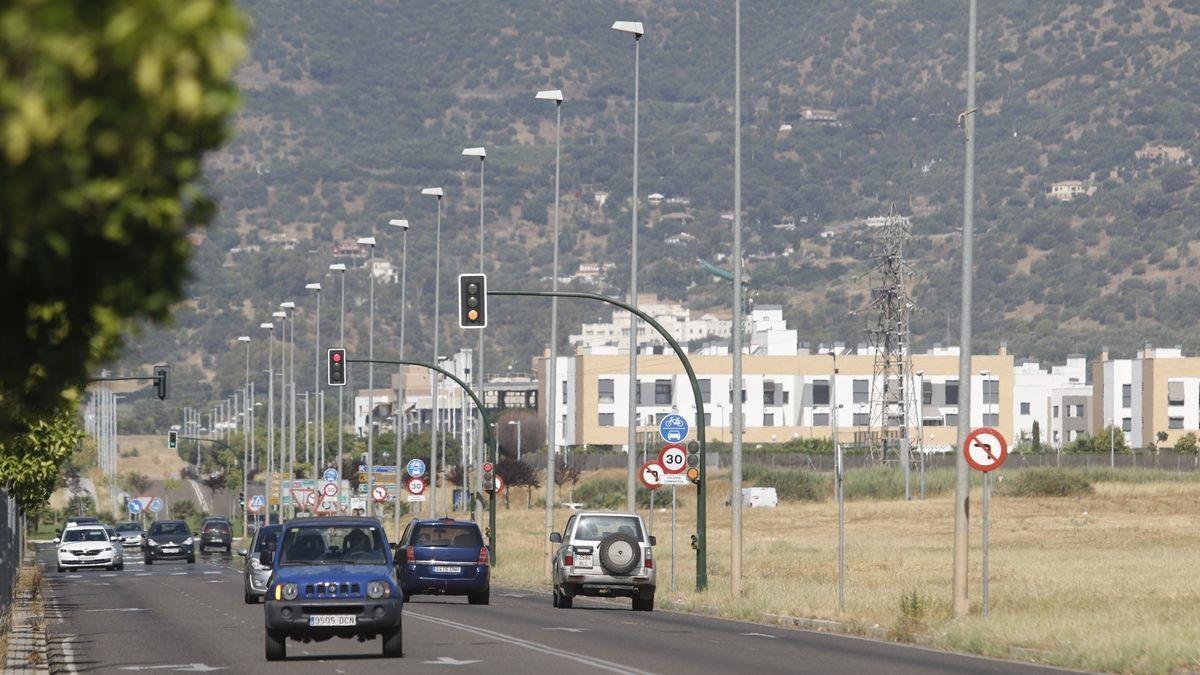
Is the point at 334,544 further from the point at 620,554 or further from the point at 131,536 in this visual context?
the point at 131,536

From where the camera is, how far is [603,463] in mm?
145250

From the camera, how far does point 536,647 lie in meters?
26.8

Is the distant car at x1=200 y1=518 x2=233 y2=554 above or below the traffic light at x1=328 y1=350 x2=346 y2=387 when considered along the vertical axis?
below

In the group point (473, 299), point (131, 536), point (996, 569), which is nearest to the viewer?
point (473, 299)

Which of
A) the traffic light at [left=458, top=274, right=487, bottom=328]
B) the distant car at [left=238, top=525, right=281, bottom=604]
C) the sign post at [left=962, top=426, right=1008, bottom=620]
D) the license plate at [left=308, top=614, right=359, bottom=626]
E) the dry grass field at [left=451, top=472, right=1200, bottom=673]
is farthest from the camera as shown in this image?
the traffic light at [left=458, top=274, right=487, bottom=328]

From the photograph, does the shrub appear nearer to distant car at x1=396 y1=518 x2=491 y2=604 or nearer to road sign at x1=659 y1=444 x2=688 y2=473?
road sign at x1=659 y1=444 x2=688 y2=473

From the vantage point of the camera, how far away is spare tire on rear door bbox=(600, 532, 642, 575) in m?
38.4

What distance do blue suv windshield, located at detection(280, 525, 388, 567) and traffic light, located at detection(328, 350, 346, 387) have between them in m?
34.9

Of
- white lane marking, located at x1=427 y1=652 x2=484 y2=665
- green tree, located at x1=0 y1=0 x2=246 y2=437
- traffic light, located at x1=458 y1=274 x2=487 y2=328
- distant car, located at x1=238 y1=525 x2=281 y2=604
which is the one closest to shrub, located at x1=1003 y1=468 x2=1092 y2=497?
traffic light, located at x1=458 y1=274 x2=487 y2=328

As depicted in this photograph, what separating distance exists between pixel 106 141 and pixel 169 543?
71368 mm

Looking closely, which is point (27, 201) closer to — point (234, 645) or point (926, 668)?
point (926, 668)

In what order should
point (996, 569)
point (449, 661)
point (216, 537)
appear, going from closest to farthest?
point (449, 661), point (996, 569), point (216, 537)

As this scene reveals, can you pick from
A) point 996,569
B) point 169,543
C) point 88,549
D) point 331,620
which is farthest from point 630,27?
point 169,543

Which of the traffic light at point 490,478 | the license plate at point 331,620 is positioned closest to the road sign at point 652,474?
the traffic light at point 490,478
